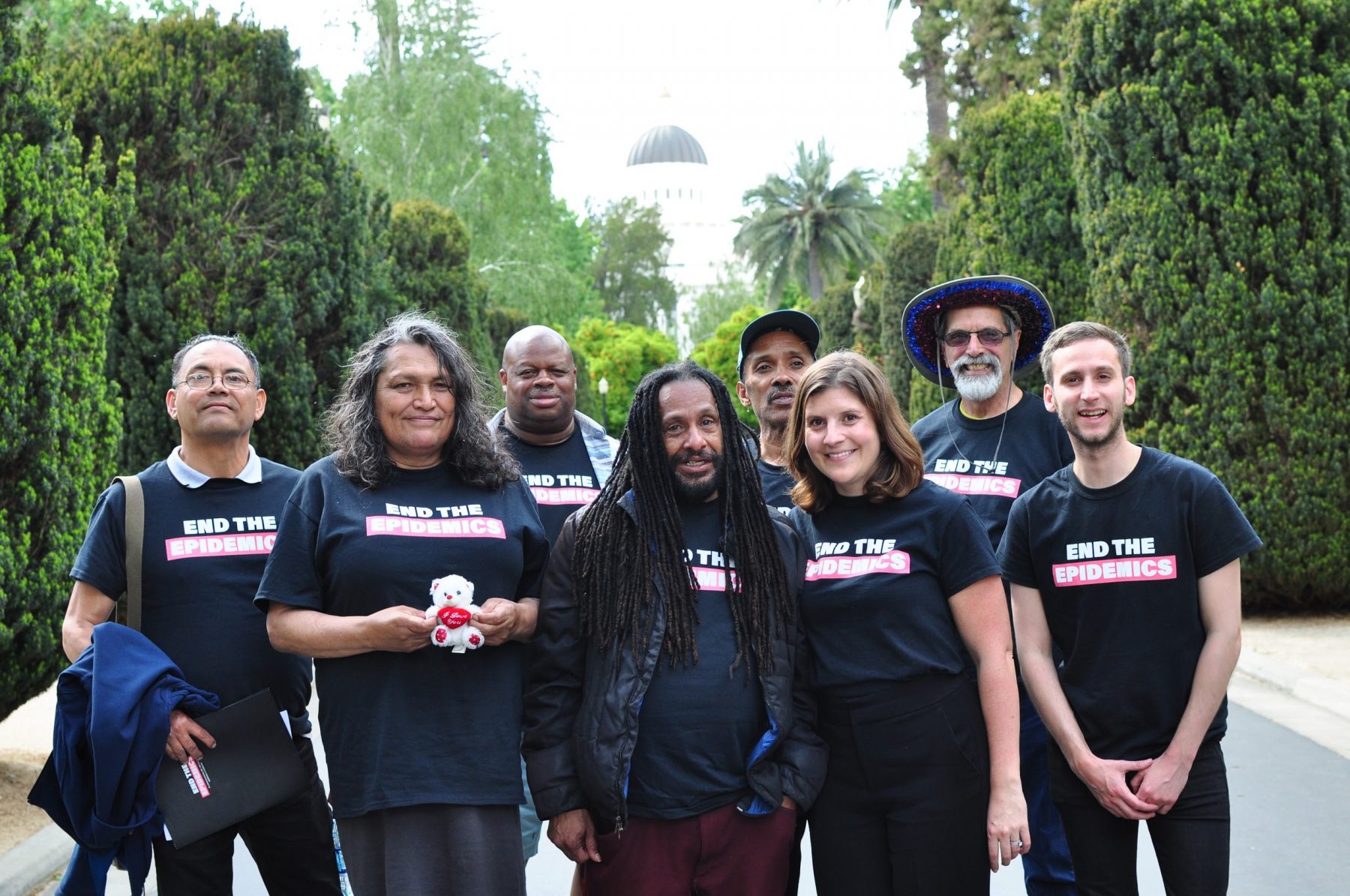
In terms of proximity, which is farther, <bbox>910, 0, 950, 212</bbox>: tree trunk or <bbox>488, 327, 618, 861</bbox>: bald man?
<bbox>910, 0, 950, 212</bbox>: tree trunk

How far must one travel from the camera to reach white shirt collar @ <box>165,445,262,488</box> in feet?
14.0

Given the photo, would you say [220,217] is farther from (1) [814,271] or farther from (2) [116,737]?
(1) [814,271]

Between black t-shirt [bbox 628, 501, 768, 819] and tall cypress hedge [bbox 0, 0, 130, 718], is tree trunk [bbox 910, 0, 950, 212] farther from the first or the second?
black t-shirt [bbox 628, 501, 768, 819]

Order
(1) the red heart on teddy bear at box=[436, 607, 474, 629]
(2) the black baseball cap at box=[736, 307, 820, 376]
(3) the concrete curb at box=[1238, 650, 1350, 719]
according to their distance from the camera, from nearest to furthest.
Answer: (1) the red heart on teddy bear at box=[436, 607, 474, 629]
(2) the black baseball cap at box=[736, 307, 820, 376]
(3) the concrete curb at box=[1238, 650, 1350, 719]

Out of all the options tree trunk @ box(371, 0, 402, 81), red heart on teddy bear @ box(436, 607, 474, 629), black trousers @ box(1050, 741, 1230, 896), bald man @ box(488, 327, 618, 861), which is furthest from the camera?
tree trunk @ box(371, 0, 402, 81)

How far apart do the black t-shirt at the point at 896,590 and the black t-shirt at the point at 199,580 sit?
67.8 inches

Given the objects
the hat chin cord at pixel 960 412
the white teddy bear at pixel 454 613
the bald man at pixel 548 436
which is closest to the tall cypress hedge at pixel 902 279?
the hat chin cord at pixel 960 412

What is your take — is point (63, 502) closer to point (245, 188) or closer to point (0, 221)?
point (0, 221)

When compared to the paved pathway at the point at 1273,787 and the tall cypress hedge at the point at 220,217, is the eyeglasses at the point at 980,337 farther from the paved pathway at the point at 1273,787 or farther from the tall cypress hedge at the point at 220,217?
the tall cypress hedge at the point at 220,217

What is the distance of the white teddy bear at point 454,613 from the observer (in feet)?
11.3

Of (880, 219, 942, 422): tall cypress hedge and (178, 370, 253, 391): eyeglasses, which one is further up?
(880, 219, 942, 422): tall cypress hedge

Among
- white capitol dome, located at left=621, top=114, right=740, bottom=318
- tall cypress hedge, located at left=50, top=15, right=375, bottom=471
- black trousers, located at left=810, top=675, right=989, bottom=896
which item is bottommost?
black trousers, located at left=810, top=675, right=989, bottom=896

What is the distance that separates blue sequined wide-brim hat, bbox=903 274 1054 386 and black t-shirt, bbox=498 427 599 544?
4.42ft

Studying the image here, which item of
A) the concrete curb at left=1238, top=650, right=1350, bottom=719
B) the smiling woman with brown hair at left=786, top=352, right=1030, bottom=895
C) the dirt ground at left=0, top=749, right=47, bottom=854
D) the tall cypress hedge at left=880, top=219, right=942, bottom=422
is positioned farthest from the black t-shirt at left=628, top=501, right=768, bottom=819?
the tall cypress hedge at left=880, top=219, right=942, bottom=422
